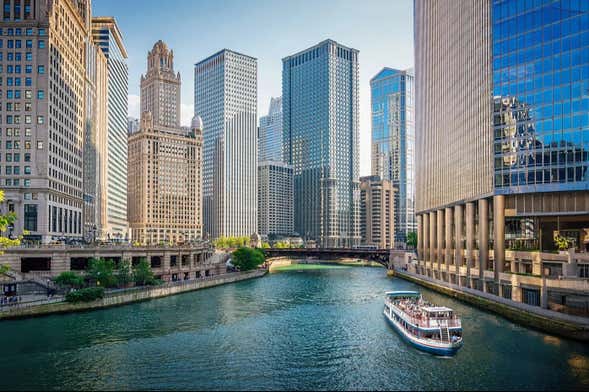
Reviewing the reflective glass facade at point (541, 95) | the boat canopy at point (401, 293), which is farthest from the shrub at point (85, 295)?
the reflective glass facade at point (541, 95)

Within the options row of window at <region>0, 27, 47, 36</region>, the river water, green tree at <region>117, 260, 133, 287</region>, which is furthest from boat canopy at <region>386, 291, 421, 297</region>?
row of window at <region>0, 27, 47, 36</region>

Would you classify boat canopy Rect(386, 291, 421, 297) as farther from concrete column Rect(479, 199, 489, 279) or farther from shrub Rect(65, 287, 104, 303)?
shrub Rect(65, 287, 104, 303)

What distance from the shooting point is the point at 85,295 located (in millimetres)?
90625

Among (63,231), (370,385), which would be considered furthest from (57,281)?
(370,385)

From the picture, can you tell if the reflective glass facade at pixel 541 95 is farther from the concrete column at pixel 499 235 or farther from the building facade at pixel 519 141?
the concrete column at pixel 499 235

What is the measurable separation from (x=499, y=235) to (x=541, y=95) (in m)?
26.2

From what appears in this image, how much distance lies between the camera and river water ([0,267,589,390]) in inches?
2042

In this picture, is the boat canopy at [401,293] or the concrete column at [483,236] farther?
the concrete column at [483,236]

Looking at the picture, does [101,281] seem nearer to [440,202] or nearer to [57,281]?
[57,281]

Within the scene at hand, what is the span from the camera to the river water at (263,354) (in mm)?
51875

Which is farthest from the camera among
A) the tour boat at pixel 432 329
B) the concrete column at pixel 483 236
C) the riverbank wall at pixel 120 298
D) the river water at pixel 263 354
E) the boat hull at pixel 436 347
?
the concrete column at pixel 483 236

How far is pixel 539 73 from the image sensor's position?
93688 millimetres

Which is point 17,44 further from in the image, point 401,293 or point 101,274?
point 401,293

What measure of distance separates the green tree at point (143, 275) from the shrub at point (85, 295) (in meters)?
19.8
